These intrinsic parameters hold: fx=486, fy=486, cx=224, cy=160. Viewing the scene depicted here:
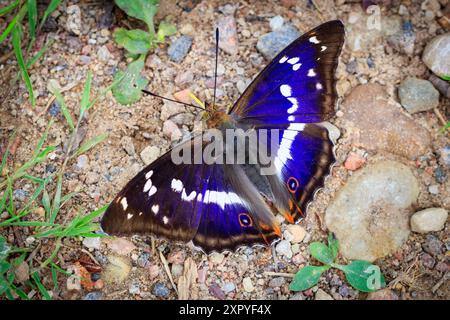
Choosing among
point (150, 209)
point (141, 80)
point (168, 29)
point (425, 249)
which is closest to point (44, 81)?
point (141, 80)

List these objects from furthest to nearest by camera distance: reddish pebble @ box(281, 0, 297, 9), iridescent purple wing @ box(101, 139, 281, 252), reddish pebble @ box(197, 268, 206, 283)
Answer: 1. reddish pebble @ box(281, 0, 297, 9)
2. reddish pebble @ box(197, 268, 206, 283)
3. iridescent purple wing @ box(101, 139, 281, 252)

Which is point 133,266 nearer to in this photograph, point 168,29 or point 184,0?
point 168,29

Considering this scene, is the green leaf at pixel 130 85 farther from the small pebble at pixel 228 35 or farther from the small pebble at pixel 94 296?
the small pebble at pixel 94 296

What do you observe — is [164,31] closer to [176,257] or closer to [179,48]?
[179,48]

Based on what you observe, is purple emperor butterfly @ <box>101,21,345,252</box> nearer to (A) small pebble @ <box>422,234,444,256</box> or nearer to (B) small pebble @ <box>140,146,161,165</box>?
(B) small pebble @ <box>140,146,161,165</box>

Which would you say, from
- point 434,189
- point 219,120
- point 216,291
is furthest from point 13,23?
point 434,189

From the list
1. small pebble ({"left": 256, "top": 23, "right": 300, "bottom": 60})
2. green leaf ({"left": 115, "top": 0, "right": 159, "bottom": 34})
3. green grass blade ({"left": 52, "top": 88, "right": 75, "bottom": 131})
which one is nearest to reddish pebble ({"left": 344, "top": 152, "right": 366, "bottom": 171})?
small pebble ({"left": 256, "top": 23, "right": 300, "bottom": 60})
